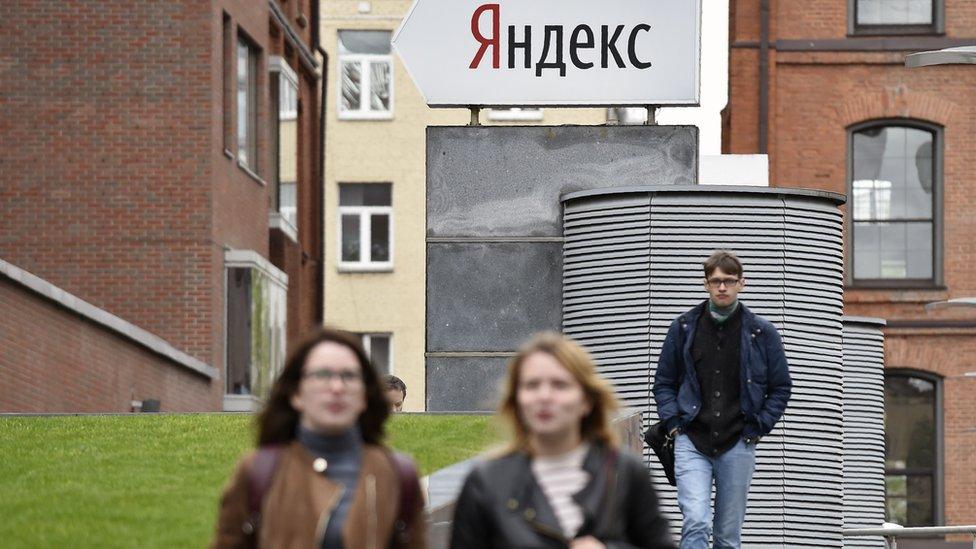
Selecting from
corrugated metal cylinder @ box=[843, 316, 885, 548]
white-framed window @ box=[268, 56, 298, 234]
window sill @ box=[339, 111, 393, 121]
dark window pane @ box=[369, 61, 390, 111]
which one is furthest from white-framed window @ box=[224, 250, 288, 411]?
dark window pane @ box=[369, 61, 390, 111]

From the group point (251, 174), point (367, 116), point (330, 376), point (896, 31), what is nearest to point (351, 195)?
point (367, 116)

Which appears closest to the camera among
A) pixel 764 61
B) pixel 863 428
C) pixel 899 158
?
pixel 863 428

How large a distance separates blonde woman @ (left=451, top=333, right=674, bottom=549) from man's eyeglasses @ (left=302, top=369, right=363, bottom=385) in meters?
0.45

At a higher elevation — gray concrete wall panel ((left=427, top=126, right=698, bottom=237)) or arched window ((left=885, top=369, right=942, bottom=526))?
gray concrete wall panel ((left=427, top=126, right=698, bottom=237))

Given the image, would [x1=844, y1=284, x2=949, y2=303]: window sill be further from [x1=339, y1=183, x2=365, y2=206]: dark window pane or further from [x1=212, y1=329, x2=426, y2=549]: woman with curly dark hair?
[x1=212, y1=329, x2=426, y2=549]: woman with curly dark hair

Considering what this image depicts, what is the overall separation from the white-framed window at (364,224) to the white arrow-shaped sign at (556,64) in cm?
3920

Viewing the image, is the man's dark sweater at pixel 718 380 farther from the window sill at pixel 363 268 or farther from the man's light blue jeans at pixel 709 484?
the window sill at pixel 363 268

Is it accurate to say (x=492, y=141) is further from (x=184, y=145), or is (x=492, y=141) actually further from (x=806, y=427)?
(x=184, y=145)

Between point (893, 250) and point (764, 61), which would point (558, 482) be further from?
point (893, 250)

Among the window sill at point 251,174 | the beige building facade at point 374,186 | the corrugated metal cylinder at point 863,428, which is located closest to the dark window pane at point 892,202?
the window sill at point 251,174

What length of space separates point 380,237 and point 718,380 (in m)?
45.2

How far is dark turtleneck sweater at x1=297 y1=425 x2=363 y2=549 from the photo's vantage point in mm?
6332

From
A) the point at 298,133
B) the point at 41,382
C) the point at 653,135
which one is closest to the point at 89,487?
the point at 653,135

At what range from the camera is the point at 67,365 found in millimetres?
24859
